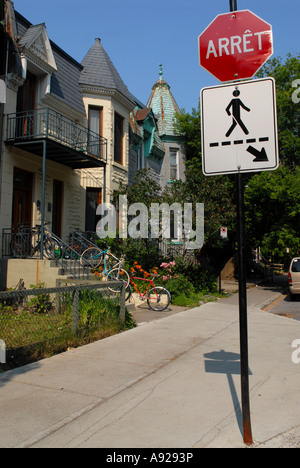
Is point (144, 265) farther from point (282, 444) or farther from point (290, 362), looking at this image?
point (282, 444)

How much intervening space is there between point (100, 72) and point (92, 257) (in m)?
8.08

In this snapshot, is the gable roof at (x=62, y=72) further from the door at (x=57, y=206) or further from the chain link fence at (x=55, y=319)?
the chain link fence at (x=55, y=319)

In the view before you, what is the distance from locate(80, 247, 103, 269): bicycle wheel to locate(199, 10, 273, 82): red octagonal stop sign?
9.36 m

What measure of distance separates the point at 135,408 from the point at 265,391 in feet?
5.48

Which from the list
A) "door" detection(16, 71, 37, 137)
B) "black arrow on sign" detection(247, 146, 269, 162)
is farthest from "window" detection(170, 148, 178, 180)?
"black arrow on sign" detection(247, 146, 269, 162)

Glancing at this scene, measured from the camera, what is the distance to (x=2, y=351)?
561 centimetres

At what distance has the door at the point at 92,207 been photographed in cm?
1565

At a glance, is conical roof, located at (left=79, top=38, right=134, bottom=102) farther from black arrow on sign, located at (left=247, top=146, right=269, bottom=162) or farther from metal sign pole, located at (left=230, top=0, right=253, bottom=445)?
metal sign pole, located at (left=230, top=0, right=253, bottom=445)

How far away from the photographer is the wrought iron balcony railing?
461 inches

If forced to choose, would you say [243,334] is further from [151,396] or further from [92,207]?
[92,207]

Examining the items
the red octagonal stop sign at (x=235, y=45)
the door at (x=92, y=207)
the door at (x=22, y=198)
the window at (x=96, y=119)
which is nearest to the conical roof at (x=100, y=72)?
the window at (x=96, y=119)

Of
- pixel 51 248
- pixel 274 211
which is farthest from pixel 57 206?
pixel 274 211
